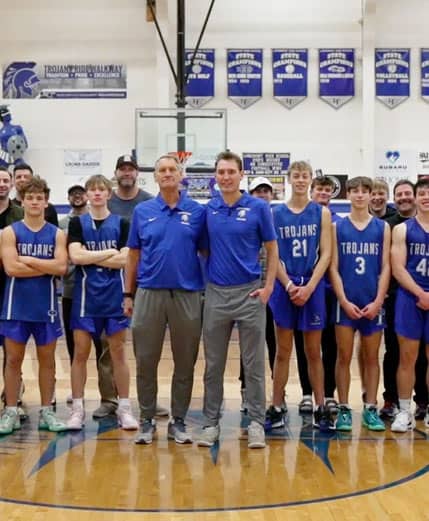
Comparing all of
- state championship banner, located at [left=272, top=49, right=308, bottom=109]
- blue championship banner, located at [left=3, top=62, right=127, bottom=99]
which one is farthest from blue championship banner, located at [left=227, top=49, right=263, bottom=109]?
blue championship banner, located at [left=3, top=62, right=127, bottom=99]

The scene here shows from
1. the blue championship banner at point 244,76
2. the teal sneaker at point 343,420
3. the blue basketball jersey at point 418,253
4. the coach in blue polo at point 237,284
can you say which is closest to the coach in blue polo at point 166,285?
the coach in blue polo at point 237,284

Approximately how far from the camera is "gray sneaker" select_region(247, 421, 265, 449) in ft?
15.2

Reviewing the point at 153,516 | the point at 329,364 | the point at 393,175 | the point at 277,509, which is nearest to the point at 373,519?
the point at 277,509

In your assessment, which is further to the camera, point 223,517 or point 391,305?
point 391,305

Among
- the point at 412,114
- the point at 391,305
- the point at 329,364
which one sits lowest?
the point at 329,364

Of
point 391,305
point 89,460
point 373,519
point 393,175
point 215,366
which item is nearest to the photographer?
point 373,519

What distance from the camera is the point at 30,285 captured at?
4.88 m

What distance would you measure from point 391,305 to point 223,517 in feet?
7.84

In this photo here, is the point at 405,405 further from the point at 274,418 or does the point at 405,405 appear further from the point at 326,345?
the point at 274,418

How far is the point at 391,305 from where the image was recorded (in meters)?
5.39

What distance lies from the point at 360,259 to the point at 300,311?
1.69 ft

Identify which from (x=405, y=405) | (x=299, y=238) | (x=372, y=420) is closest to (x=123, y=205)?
(x=299, y=238)

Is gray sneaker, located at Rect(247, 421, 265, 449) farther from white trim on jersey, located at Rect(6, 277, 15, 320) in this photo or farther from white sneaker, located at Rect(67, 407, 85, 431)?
white trim on jersey, located at Rect(6, 277, 15, 320)

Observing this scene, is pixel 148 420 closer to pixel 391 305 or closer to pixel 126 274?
pixel 126 274
